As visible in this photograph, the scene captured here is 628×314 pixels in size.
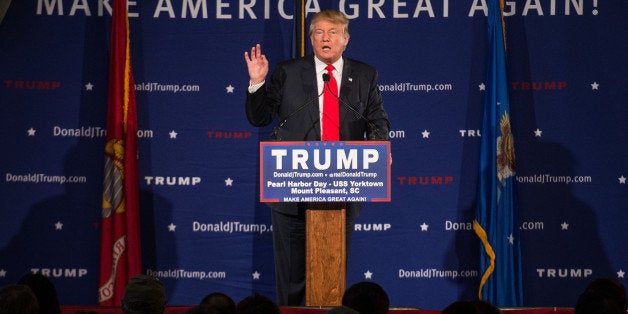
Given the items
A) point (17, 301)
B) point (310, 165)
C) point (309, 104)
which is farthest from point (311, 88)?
point (17, 301)

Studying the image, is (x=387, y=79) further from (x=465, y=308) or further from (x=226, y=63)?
(x=465, y=308)

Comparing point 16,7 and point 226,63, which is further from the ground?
point 16,7

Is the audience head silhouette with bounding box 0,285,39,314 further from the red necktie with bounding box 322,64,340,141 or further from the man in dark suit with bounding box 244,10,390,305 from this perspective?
the red necktie with bounding box 322,64,340,141

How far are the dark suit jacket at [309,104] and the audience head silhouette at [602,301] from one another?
4.79 feet

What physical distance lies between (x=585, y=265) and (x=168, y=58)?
10.9 ft

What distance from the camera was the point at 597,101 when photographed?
6.41 meters

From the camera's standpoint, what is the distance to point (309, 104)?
4.70 metres

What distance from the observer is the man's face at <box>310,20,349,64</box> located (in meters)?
4.72

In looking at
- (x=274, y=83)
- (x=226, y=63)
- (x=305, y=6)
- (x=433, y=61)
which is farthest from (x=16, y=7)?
(x=433, y=61)

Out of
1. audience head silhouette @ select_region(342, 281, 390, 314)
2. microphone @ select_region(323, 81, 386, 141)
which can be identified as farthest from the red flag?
audience head silhouette @ select_region(342, 281, 390, 314)

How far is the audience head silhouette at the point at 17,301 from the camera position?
9.73 feet

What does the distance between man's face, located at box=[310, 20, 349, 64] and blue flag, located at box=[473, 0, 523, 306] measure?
183 centimetres

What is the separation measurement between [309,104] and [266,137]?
185cm

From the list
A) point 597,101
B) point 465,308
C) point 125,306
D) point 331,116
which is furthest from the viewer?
point 597,101
